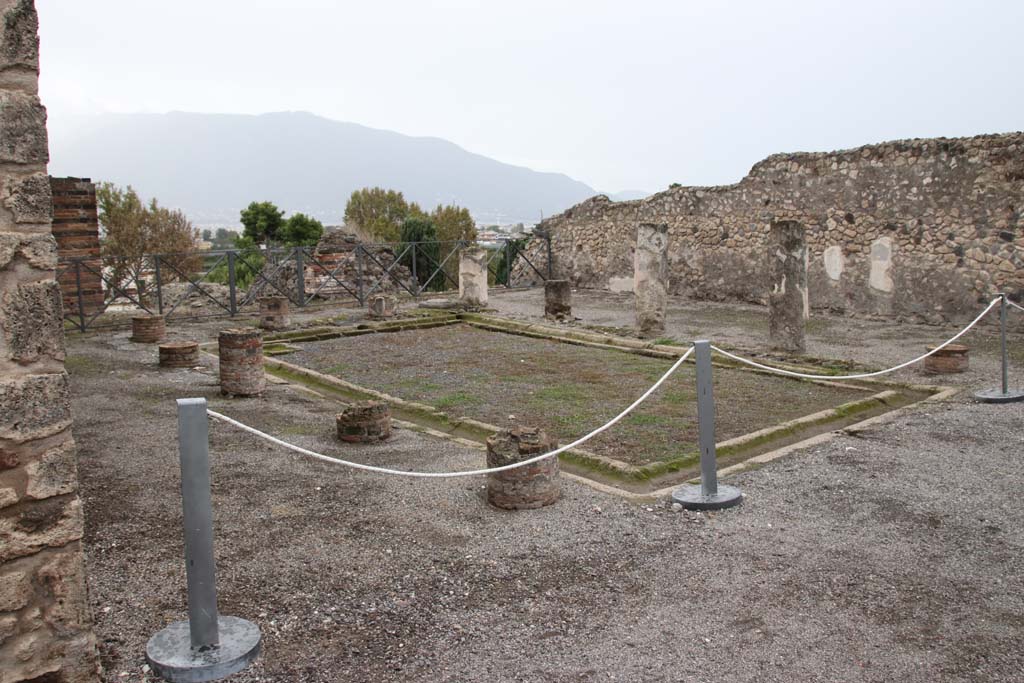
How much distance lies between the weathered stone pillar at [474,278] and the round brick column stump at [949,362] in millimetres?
8473

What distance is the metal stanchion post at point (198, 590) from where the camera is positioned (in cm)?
338

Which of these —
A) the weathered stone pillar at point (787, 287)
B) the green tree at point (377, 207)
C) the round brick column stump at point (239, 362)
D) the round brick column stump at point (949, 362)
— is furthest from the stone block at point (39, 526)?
the green tree at point (377, 207)

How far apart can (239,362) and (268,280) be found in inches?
313

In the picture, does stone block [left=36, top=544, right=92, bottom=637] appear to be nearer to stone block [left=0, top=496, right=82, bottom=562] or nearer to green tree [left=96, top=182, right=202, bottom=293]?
stone block [left=0, top=496, right=82, bottom=562]

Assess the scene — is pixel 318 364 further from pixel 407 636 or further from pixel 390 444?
pixel 407 636

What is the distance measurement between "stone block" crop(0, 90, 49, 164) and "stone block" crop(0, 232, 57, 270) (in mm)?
254

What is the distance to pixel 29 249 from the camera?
2.95 metres

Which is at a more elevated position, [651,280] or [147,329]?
[651,280]

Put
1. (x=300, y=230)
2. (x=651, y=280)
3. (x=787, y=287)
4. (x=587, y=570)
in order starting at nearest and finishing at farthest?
1. (x=587, y=570)
2. (x=787, y=287)
3. (x=651, y=280)
4. (x=300, y=230)

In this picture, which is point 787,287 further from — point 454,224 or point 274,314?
point 454,224

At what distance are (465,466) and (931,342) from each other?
7735 millimetres

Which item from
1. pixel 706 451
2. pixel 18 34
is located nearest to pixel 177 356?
pixel 706 451

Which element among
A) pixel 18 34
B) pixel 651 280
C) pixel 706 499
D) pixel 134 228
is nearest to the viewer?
pixel 18 34

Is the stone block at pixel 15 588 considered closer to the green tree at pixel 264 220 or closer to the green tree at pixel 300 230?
the green tree at pixel 300 230
